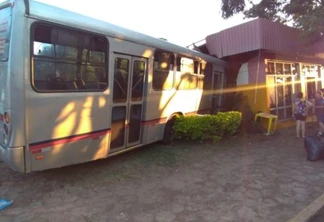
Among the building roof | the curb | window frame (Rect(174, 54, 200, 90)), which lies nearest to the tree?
the building roof

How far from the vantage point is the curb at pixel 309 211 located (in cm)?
399

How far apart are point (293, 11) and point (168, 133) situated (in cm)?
629

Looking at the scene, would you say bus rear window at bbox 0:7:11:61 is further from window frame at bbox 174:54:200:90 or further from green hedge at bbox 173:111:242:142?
green hedge at bbox 173:111:242:142

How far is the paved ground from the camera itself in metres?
4.17

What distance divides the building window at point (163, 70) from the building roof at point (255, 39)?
3807mm

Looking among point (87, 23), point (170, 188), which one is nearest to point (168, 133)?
point (170, 188)

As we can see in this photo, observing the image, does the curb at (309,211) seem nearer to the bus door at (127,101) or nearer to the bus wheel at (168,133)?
the bus door at (127,101)

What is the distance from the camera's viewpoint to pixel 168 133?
26.5 ft

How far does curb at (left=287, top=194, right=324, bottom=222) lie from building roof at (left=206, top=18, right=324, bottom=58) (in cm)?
644

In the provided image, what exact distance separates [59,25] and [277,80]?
991 cm

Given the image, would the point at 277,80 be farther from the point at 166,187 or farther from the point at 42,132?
the point at 42,132

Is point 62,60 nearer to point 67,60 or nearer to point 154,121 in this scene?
point 67,60

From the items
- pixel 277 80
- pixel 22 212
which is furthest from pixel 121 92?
pixel 277 80

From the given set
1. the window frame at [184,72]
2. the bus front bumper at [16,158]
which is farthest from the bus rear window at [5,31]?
the window frame at [184,72]
